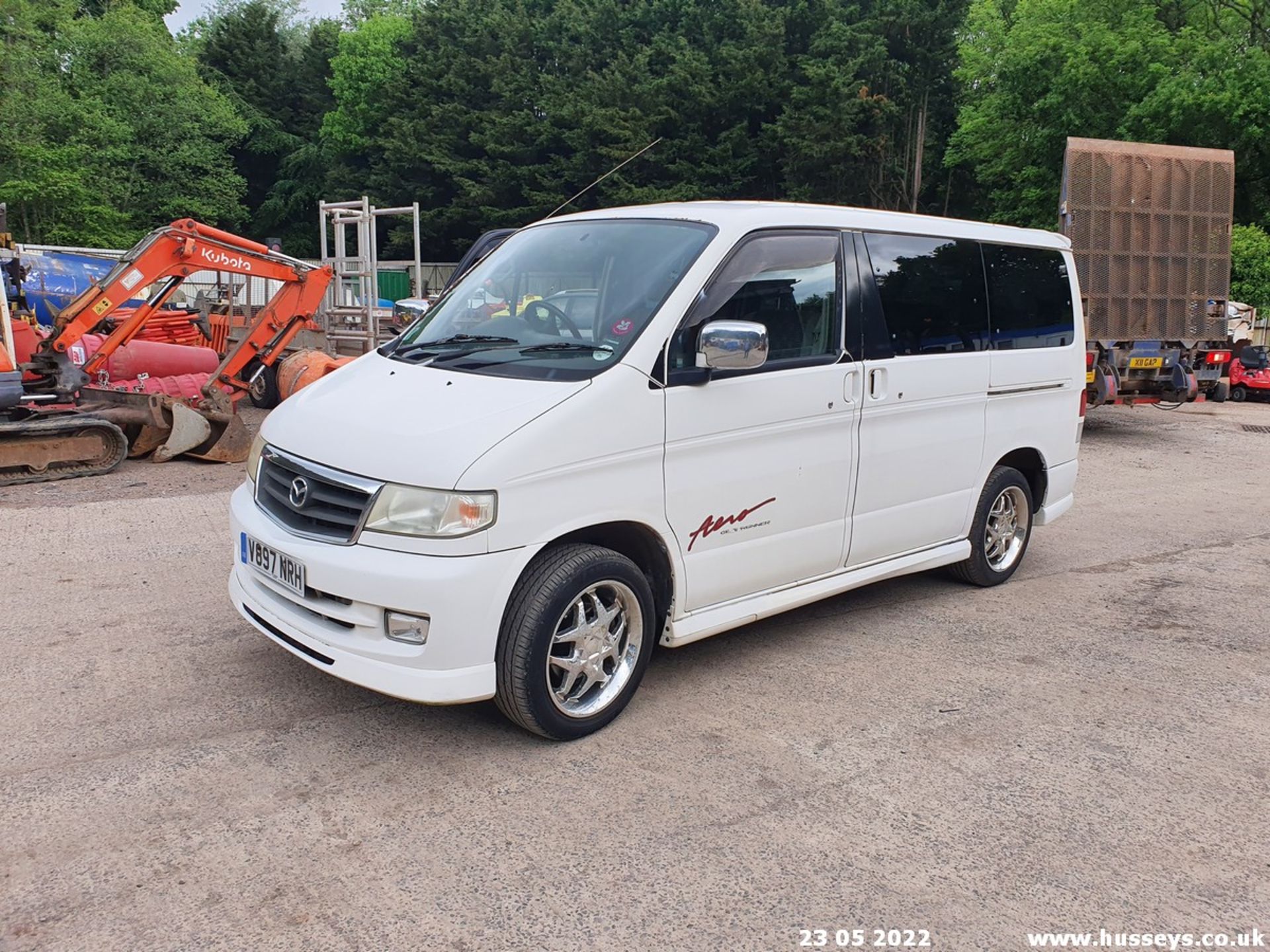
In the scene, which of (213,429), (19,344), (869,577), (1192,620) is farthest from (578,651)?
(19,344)

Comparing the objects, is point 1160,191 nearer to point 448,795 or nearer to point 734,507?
point 734,507

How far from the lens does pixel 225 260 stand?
11102 millimetres

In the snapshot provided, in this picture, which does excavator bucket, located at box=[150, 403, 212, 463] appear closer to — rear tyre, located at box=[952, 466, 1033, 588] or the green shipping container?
rear tyre, located at box=[952, 466, 1033, 588]

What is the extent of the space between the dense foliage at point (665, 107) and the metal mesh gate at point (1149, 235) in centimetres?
1488

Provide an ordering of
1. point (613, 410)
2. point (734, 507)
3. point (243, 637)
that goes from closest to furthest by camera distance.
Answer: point (613, 410)
point (734, 507)
point (243, 637)

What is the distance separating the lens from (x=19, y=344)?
10797 mm

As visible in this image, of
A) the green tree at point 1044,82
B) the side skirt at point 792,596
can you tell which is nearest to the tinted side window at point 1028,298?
the side skirt at point 792,596

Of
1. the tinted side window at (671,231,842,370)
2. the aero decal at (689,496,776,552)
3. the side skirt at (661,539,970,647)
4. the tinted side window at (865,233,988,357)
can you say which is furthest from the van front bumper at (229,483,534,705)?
the tinted side window at (865,233,988,357)

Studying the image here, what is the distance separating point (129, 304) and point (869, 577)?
1483 cm

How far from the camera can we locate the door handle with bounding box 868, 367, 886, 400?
5.04 metres

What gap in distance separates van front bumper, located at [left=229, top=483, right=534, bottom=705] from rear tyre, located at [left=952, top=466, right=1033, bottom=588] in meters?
3.39

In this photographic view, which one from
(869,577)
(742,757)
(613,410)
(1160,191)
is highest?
(1160,191)

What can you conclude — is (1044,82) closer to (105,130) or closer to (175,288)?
(175,288)

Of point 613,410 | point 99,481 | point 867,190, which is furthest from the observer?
point 867,190
